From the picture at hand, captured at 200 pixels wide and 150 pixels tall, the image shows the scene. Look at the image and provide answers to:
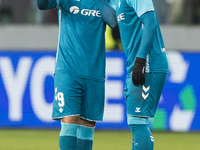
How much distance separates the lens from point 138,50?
3371mm

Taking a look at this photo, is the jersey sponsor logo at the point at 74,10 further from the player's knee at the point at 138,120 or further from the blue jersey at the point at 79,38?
the player's knee at the point at 138,120

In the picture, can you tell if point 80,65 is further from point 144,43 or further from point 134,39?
point 144,43

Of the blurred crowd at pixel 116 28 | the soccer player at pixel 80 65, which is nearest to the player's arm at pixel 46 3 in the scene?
the soccer player at pixel 80 65

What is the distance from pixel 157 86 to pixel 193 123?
4.07m

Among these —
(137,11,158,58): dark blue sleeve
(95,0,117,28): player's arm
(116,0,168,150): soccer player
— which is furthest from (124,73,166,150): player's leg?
(95,0,117,28): player's arm

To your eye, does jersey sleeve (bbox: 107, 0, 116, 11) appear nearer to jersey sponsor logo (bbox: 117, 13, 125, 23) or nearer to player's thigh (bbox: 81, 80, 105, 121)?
jersey sponsor logo (bbox: 117, 13, 125, 23)

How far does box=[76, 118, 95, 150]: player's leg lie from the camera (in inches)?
149

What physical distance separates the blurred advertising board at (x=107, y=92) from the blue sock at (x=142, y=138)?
3946mm

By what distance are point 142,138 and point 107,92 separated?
4.03m

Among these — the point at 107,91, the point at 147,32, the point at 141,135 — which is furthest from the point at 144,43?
the point at 107,91

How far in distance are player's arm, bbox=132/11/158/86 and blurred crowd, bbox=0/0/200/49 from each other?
5.38 meters

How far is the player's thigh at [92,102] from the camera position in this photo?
3.75 meters

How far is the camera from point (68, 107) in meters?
3.60

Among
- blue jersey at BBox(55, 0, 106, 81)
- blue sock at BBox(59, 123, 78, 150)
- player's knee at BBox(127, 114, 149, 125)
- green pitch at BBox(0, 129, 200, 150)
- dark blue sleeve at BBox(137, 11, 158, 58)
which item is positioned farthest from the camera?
green pitch at BBox(0, 129, 200, 150)
